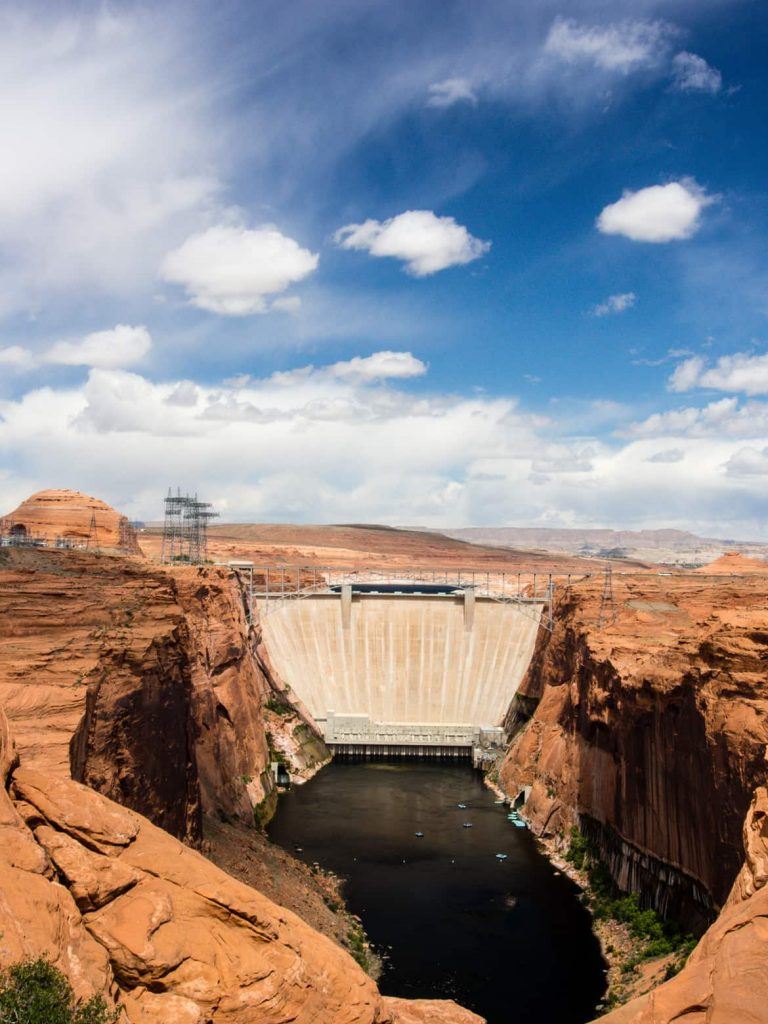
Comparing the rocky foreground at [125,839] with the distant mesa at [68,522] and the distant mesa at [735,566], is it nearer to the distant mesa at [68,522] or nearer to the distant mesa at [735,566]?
the distant mesa at [68,522]

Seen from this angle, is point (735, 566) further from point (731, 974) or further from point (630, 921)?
point (731, 974)

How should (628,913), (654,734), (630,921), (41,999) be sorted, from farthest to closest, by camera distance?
1. (654,734)
2. (628,913)
3. (630,921)
4. (41,999)

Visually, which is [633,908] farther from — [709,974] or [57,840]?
[57,840]

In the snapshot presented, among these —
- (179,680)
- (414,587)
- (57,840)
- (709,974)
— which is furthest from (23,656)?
(414,587)

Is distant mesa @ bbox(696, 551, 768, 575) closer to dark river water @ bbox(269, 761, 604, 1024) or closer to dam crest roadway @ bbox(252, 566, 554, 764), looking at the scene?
dam crest roadway @ bbox(252, 566, 554, 764)

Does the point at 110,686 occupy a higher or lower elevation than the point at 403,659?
higher

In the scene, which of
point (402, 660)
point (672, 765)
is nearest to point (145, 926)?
point (672, 765)
